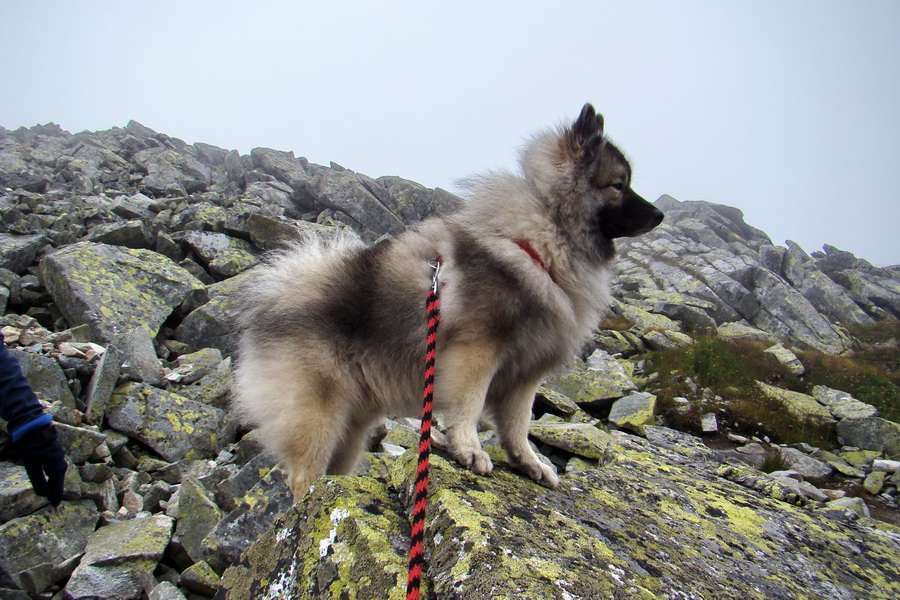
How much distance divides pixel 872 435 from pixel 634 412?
445 cm

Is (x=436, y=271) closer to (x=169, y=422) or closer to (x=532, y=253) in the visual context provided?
(x=532, y=253)

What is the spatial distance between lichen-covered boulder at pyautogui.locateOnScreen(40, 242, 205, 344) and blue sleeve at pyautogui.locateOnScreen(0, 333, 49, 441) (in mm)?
3551

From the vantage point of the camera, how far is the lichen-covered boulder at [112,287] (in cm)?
644

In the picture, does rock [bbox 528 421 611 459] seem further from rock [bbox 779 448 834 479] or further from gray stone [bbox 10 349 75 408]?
gray stone [bbox 10 349 75 408]

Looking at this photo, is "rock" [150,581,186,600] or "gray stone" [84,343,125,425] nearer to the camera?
"rock" [150,581,186,600]

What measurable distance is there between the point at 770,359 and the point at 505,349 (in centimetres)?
1194

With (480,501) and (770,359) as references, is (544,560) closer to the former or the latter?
(480,501)

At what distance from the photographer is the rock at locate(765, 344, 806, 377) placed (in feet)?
37.8

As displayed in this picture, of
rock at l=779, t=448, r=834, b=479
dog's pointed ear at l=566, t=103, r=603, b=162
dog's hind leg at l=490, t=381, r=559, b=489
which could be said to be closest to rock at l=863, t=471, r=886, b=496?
rock at l=779, t=448, r=834, b=479

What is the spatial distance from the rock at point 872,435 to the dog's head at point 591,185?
7.92 meters

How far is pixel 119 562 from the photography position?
325 centimetres

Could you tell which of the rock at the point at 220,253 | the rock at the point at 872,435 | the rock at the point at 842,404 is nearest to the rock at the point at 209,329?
the rock at the point at 220,253

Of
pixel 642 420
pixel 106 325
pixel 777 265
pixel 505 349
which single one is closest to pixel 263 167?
pixel 106 325

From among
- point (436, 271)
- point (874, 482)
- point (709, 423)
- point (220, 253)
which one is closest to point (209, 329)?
point (220, 253)
